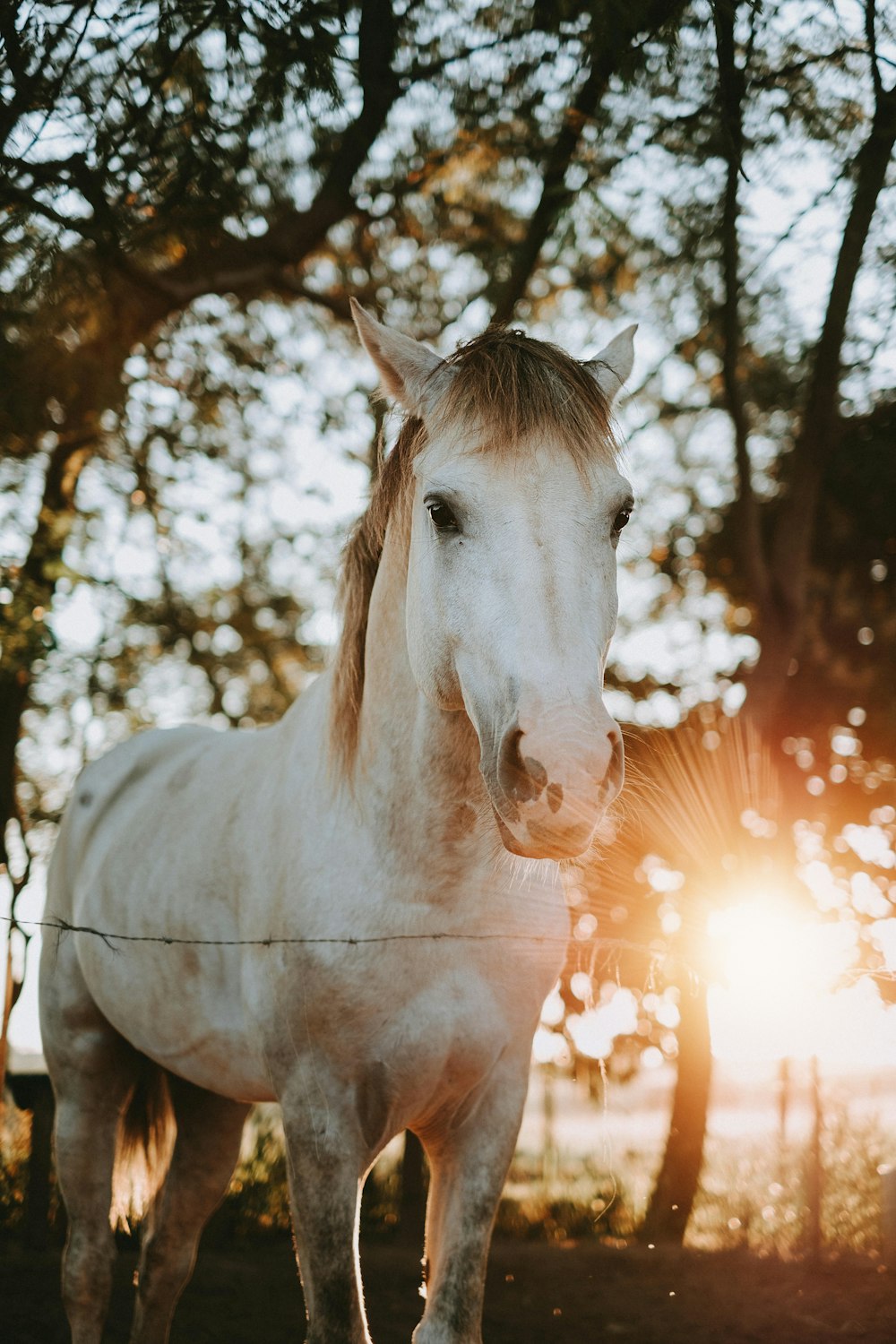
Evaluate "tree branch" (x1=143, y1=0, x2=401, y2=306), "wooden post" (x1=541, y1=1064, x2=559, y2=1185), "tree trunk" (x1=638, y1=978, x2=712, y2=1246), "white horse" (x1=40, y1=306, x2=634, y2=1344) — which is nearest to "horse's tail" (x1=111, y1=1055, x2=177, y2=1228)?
"white horse" (x1=40, y1=306, x2=634, y2=1344)

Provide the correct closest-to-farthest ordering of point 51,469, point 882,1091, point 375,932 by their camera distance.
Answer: point 375,932, point 51,469, point 882,1091

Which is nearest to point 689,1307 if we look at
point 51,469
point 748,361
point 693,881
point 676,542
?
point 693,881

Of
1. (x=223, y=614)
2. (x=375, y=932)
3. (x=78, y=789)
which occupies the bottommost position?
(x=375, y=932)

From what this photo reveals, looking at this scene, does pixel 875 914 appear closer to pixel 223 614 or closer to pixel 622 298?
pixel 622 298

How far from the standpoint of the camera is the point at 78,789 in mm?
4129

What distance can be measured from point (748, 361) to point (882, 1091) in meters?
6.55

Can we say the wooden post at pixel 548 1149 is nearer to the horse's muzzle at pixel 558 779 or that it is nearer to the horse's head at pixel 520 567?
the horse's head at pixel 520 567

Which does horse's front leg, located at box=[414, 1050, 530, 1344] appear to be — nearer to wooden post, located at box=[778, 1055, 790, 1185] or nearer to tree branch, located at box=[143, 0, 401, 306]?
tree branch, located at box=[143, 0, 401, 306]

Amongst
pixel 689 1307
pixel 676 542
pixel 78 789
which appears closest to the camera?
pixel 78 789

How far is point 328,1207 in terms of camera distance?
2205 mm

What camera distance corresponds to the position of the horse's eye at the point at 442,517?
6.45 ft

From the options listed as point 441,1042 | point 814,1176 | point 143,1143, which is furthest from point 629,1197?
point 441,1042

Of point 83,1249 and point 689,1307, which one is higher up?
point 83,1249

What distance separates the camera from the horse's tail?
146 inches
